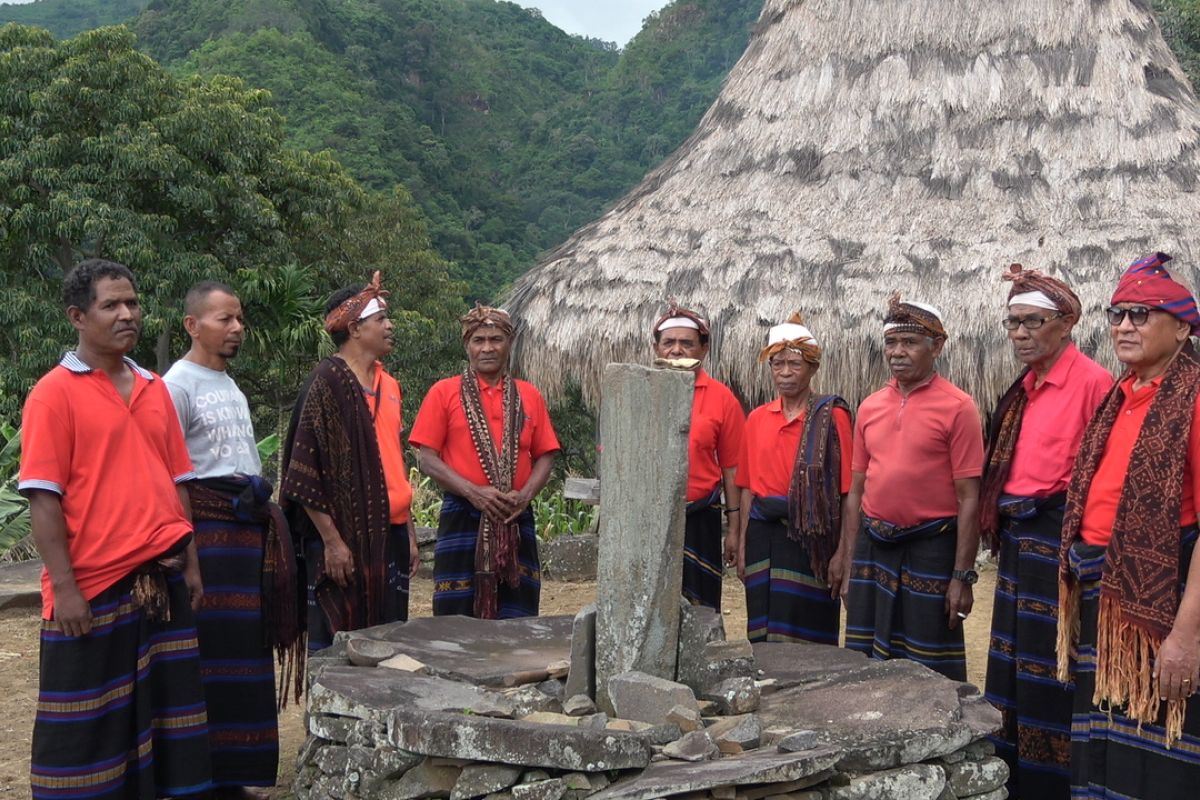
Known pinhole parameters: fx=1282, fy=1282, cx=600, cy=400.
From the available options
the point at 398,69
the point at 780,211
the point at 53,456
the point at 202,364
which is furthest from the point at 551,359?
the point at 398,69

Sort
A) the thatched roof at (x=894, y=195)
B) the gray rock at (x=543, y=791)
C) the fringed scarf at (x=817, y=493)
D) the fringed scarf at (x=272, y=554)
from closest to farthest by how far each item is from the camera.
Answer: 1. the gray rock at (x=543, y=791)
2. the fringed scarf at (x=272, y=554)
3. the fringed scarf at (x=817, y=493)
4. the thatched roof at (x=894, y=195)

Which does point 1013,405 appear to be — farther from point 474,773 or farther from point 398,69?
point 398,69

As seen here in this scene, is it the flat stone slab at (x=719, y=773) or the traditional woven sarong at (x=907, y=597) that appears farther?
the traditional woven sarong at (x=907, y=597)

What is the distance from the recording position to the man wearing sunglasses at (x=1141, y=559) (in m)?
3.28

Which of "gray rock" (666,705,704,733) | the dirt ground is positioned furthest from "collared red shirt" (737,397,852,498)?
the dirt ground

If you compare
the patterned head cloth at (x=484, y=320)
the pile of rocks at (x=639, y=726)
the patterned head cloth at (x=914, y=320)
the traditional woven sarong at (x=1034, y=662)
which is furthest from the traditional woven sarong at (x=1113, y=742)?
the patterned head cloth at (x=484, y=320)

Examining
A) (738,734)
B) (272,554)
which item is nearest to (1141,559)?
(738,734)

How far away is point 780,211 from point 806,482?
4.34m

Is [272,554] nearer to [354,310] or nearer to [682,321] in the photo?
[354,310]

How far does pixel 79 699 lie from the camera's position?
11.9 feet

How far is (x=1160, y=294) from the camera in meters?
3.41

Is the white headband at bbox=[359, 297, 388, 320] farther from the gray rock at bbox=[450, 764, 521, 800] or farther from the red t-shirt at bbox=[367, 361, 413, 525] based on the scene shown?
the gray rock at bbox=[450, 764, 521, 800]

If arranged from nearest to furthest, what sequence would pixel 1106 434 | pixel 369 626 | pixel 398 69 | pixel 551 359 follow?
pixel 1106 434
pixel 369 626
pixel 551 359
pixel 398 69

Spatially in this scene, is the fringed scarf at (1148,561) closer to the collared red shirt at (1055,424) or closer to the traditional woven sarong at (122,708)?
the collared red shirt at (1055,424)
